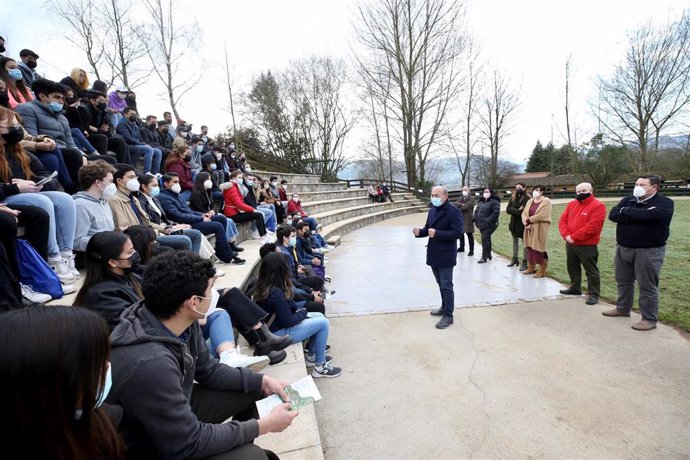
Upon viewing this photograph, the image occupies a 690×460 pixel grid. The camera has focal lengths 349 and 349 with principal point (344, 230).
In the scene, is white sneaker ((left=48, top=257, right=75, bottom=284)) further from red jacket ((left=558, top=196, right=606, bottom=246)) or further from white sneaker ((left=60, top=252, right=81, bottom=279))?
red jacket ((left=558, top=196, right=606, bottom=246))

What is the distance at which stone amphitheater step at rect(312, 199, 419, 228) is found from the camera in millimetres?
13034

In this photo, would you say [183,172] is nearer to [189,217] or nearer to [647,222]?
[189,217]

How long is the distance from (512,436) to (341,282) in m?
4.27

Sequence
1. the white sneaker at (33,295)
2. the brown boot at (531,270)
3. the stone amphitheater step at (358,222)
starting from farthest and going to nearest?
1. the stone amphitheater step at (358,222)
2. the brown boot at (531,270)
3. the white sneaker at (33,295)


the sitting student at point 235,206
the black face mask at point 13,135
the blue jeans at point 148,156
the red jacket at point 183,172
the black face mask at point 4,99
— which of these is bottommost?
the sitting student at point 235,206

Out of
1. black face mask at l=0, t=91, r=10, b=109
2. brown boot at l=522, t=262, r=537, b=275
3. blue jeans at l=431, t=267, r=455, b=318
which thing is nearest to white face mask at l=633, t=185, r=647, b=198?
blue jeans at l=431, t=267, r=455, b=318

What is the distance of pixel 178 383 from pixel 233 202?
5.80 metres

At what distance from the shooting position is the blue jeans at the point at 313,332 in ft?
10.9

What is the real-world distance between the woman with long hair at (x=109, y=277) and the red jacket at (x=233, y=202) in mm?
4490

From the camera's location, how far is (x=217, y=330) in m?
2.74

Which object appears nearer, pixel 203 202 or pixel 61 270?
pixel 61 270

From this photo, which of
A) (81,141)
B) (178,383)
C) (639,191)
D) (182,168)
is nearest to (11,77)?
(81,141)

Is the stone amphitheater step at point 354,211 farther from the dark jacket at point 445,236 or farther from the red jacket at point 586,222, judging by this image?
the red jacket at point 586,222

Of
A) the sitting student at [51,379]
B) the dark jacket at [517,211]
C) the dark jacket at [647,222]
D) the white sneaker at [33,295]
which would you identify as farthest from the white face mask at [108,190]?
the dark jacket at [517,211]
